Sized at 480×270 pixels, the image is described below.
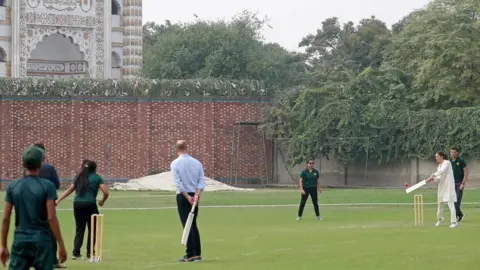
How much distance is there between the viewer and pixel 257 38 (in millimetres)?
68938

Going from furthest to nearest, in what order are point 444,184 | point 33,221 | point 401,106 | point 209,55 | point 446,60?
point 209,55, point 401,106, point 446,60, point 444,184, point 33,221

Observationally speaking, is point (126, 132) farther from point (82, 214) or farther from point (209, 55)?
point (82, 214)

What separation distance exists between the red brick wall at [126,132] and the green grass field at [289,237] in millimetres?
15370

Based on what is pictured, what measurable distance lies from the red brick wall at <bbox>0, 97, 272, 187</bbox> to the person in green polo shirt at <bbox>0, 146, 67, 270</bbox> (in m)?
42.0

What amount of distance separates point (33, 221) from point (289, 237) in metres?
12.4

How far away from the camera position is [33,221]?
1202cm

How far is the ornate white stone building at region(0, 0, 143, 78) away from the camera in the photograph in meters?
58.9

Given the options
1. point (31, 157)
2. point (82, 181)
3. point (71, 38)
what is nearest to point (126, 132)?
point (71, 38)

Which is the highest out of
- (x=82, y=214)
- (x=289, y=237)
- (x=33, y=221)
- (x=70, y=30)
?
(x=70, y=30)

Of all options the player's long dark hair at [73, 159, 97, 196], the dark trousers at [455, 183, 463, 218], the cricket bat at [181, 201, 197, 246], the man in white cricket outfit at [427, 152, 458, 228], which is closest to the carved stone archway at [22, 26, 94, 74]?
the dark trousers at [455, 183, 463, 218]

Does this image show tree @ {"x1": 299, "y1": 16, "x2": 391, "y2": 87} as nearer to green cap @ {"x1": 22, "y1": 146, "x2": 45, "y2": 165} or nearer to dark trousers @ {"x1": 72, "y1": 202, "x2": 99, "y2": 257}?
dark trousers @ {"x1": 72, "y1": 202, "x2": 99, "y2": 257}

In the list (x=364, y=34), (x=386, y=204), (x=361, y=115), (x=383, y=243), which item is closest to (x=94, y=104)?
(x=361, y=115)

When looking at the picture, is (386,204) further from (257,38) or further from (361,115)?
(257,38)

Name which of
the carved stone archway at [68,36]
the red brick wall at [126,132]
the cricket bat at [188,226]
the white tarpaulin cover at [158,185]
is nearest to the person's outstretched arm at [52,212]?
the cricket bat at [188,226]
